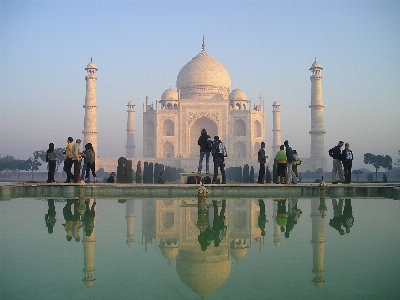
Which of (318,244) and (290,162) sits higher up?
(290,162)

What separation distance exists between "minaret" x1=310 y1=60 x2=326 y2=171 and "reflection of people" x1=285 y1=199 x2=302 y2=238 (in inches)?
962

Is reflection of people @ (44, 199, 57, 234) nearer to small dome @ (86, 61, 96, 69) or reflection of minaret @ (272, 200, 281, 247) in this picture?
reflection of minaret @ (272, 200, 281, 247)

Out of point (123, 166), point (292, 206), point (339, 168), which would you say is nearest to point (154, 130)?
point (123, 166)

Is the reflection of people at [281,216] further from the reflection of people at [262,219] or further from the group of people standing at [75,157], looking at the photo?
the group of people standing at [75,157]

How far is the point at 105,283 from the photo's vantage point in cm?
297

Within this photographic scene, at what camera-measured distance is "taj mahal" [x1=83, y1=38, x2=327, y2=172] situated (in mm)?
31344

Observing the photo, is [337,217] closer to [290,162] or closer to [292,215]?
[292,215]

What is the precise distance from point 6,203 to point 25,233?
2781 mm

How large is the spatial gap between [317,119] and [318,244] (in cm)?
2796

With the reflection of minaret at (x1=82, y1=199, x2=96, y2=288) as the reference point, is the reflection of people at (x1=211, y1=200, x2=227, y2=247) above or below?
above

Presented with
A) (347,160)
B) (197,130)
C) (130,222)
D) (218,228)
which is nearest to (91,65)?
(197,130)

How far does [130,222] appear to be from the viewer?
17.6 ft

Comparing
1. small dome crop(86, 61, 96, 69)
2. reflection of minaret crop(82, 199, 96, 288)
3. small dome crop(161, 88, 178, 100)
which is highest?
small dome crop(86, 61, 96, 69)

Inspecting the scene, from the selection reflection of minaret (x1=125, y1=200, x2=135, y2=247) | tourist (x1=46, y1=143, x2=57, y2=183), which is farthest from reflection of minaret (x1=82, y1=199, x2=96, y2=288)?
tourist (x1=46, y1=143, x2=57, y2=183)
